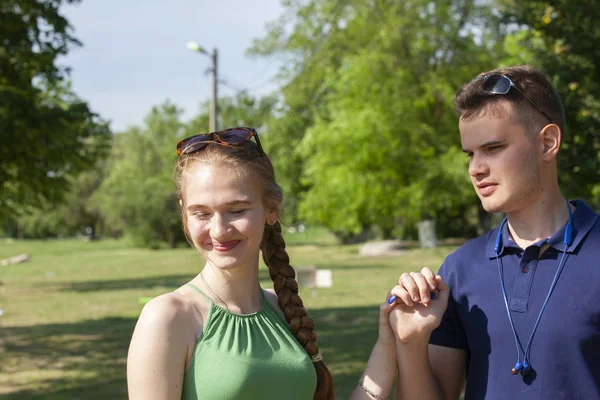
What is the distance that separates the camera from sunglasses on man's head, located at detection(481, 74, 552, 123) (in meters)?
2.58

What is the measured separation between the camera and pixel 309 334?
2691 mm

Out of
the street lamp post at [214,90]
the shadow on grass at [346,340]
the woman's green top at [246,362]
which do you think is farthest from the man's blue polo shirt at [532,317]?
the street lamp post at [214,90]

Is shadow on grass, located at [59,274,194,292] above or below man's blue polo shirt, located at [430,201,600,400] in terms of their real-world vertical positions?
below

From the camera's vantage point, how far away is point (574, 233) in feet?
8.20

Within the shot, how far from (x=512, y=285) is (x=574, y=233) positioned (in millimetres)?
261

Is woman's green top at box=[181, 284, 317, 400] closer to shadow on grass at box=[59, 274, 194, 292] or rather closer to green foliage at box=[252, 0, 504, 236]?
shadow on grass at box=[59, 274, 194, 292]

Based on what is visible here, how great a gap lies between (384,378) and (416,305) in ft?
1.06

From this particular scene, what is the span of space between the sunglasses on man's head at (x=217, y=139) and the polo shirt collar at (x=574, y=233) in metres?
0.89

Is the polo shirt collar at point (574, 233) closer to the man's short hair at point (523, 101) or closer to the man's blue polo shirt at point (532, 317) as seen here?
the man's blue polo shirt at point (532, 317)

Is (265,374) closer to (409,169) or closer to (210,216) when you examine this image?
(210,216)

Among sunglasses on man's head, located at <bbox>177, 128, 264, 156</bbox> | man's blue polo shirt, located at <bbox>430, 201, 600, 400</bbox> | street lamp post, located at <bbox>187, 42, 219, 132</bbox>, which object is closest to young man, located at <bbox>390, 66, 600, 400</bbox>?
man's blue polo shirt, located at <bbox>430, 201, 600, 400</bbox>

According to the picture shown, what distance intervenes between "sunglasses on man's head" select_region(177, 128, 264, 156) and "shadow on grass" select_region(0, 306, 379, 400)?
252 inches

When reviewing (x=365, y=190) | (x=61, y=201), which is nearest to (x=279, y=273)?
(x=61, y=201)

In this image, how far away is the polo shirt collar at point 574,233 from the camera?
2484mm
